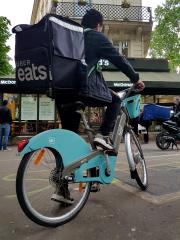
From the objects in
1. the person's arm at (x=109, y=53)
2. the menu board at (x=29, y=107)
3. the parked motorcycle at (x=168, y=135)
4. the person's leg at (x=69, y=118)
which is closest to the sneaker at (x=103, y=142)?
the person's leg at (x=69, y=118)

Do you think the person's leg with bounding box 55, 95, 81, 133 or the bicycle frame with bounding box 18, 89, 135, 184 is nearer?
the bicycle frame with bounding box 18, 89, 135, 184

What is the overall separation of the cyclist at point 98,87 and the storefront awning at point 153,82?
549 inches

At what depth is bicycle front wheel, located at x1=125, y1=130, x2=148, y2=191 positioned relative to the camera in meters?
4.38

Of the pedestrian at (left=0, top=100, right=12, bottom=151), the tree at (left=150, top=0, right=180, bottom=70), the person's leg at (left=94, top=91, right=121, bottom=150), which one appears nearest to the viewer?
the person's leg at (left=94, top=91, right=121, bottom=150)

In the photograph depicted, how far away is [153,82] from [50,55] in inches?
633

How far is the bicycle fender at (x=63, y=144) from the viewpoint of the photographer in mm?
3121

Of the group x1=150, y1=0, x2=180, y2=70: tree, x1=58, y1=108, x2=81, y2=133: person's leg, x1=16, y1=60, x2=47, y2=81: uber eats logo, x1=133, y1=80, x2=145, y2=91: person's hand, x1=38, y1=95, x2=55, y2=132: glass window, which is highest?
x1=150, y1=0, x2=180, y2=70: tree

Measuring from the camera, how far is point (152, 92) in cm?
2023

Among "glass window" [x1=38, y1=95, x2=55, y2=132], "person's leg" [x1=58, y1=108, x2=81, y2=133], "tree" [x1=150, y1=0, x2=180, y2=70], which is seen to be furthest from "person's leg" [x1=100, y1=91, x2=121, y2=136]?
"tree" [x1=150, y1=0, x2=180, y2=70]

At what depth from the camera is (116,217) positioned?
139 inches

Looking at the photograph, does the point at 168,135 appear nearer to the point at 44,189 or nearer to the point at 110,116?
the point at 110,116

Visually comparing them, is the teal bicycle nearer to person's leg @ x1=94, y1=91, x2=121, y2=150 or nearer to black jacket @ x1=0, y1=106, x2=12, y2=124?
person's leg @ x1=94, y1=91, x2=121, y2=150

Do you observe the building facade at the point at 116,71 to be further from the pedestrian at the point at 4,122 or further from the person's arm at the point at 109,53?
the person's arm at the point at 109,53

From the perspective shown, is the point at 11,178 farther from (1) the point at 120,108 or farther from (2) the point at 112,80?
(2) the point at 112,80
